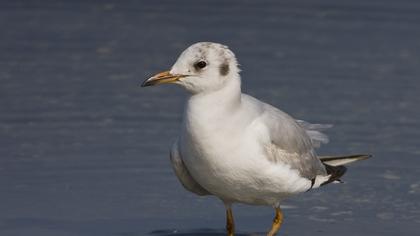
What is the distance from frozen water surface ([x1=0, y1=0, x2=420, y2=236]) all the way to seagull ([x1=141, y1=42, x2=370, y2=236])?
2.28 feet

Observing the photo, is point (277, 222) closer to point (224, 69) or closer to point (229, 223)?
point (229, 223)

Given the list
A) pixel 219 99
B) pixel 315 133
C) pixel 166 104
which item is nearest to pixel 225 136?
pixel 219 99

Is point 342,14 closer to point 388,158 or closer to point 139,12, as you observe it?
point 139,12

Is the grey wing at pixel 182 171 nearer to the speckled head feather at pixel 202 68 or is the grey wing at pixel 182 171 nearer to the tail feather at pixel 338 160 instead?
the speckled head feather at pixel 202 68

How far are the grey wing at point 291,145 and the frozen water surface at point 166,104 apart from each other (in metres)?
0.50

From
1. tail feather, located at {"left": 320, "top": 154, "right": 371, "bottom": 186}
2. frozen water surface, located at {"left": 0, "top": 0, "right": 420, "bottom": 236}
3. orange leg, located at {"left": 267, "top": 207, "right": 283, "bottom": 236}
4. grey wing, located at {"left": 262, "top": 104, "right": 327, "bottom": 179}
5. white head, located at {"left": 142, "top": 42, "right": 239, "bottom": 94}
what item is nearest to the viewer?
white head, located at {"left": 142, "top": 42, "right": 239, "bottom": 94}

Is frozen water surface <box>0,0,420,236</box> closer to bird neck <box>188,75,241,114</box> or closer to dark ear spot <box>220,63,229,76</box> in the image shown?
bird neck <box>188,75,241,114</box>

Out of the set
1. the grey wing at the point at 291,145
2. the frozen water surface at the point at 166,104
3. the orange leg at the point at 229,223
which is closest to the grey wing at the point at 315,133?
the grey wing at the point at 291,145

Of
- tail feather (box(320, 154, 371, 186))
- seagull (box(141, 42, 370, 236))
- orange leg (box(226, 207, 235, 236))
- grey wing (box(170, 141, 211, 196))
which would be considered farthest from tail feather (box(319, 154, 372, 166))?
grey wing (box(170, 141, 211, 196))

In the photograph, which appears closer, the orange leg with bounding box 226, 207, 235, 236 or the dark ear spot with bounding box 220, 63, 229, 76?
the dark ear spot with bounding box 220, 63, 229, 76

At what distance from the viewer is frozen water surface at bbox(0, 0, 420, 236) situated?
9.88m

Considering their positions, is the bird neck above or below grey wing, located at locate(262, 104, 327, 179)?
above

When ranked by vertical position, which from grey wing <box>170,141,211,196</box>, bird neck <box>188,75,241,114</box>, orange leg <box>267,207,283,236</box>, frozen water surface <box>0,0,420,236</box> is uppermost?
bird neck <box>188,75,241,114</box>

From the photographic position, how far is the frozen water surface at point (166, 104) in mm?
9875
